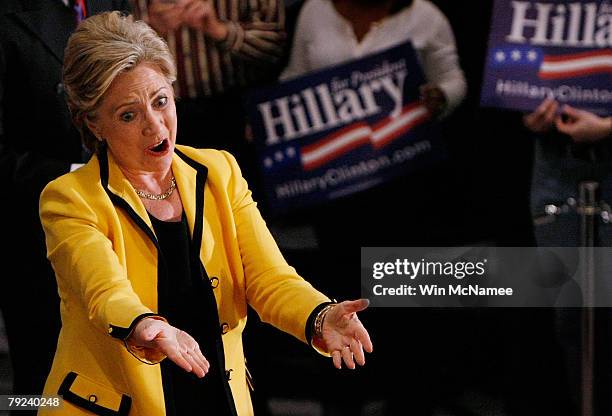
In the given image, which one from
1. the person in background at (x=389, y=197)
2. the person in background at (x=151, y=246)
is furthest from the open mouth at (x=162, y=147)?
the person in background at (x=389, y=197)

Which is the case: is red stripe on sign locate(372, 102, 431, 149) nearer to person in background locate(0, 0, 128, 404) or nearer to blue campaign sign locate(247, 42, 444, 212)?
blue campaign sign locate(247, 42, 444, 212)

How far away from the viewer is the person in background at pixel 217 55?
2617 mm

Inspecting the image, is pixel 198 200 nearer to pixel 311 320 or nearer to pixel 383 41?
pixel 311 320

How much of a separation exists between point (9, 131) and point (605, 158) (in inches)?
58.1

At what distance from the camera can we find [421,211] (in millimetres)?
2723

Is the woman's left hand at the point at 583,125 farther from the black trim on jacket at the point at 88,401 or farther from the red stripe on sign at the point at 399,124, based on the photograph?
the black trim on jacket at the point at 88,401

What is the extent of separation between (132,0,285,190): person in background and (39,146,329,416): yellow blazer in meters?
0.54

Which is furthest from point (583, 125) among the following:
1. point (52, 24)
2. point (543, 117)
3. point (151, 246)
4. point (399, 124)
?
point (52, 24)

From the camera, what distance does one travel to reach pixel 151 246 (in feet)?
6.56

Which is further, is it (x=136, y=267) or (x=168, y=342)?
(x=136, y=267)

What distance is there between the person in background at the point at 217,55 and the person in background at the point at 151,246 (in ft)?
1.70

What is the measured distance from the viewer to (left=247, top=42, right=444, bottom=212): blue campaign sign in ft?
8.75

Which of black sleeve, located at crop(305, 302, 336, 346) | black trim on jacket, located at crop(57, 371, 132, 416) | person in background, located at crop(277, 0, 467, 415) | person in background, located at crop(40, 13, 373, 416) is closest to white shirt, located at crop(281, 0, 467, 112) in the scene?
person in background, located at crop(277, 0, 467, 415)

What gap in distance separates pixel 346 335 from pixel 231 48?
3.33 ft
